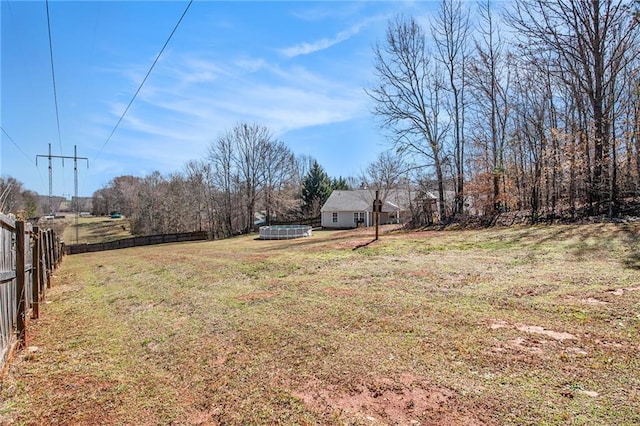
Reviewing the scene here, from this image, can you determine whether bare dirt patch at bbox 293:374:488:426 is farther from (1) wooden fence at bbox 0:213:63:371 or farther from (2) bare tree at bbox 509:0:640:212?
(2) bare tree at bbox 509:0:640:212

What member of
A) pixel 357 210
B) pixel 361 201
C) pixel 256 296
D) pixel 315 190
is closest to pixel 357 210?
pixel 357 210

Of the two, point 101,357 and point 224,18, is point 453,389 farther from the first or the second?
point 224,18

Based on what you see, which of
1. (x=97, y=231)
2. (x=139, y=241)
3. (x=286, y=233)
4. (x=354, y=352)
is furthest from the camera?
(x=97, y=231)

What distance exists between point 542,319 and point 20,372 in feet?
18.2

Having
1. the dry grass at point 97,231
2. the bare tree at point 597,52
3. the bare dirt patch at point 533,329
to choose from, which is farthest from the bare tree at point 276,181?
the bare dirt patch at point 533,329

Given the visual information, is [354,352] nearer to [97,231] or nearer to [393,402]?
[393,402]

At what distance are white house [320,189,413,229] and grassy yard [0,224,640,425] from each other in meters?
27.2

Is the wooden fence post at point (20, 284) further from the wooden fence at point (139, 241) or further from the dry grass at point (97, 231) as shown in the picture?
the dry grass at point (97, 231)

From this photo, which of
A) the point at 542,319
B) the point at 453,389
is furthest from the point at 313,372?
the point at 542,319

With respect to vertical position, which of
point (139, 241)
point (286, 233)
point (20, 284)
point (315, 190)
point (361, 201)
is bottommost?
point (139, 241)

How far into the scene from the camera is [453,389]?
2625 mm

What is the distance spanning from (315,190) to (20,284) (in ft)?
120

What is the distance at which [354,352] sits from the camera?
3404 mm

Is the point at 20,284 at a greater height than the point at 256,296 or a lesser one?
greater
